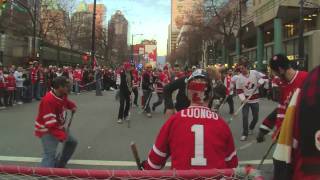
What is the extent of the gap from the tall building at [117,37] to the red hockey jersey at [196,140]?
69.4m

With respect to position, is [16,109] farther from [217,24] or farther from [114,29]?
[114,29]

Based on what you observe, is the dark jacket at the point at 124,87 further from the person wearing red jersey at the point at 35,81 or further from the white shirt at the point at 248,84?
the person wearing red jersey at the point at 35,81

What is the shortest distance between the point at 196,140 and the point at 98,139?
30.4 feet

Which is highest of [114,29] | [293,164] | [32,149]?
[114,29]

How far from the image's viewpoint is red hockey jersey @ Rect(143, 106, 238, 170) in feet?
12.3

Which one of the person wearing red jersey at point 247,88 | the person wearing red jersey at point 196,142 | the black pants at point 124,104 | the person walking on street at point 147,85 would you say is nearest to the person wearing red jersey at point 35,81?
the person walking on street at point 147,85

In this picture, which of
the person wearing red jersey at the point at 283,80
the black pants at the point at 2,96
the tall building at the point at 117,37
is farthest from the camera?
the tall building at the point at 117,37

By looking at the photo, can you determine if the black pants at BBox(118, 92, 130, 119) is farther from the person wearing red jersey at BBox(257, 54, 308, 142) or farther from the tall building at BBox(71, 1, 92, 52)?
the tall building at BBox(71, 1, 92, 52)

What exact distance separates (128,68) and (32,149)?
6574 millimetres

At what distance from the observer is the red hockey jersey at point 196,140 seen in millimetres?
3758

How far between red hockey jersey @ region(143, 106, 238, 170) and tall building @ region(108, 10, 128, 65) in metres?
69.4

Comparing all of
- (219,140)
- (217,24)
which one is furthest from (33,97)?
(217,24)

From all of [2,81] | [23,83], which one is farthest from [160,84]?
[23,83]

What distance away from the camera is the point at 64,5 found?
60688 millimetres
